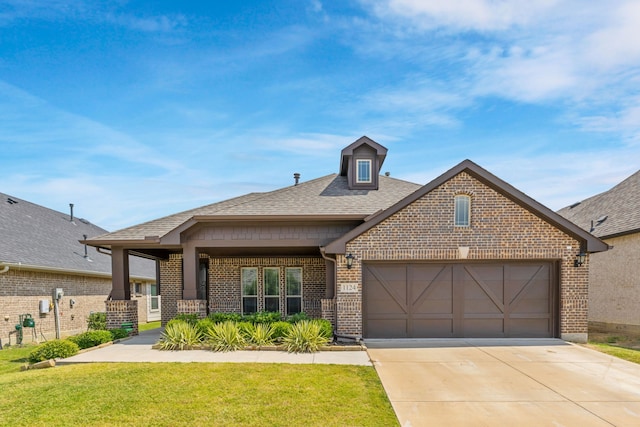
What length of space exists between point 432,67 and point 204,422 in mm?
11236

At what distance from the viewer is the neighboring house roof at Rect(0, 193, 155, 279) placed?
14.4 meters

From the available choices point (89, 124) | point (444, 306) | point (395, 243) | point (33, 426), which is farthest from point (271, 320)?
point (89, 124)

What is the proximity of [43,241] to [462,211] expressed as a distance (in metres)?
18.2

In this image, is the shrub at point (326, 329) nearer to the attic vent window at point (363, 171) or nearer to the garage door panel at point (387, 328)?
the garage door panel at point (387, 328)

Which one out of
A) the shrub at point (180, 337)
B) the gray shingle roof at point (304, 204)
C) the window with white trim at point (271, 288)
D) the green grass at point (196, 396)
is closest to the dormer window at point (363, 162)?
the gray shingle roof at point (304, 204)

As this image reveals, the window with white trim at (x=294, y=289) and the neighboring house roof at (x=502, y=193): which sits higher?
the neighboring house roof at (x=502, y=193)

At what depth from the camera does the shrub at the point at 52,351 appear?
8992mm

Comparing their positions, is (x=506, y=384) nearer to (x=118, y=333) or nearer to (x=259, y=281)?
(x=259, y=281)

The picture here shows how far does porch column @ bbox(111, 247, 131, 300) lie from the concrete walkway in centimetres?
246

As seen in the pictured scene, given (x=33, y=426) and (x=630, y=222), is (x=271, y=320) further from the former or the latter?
(x=630, y=222)

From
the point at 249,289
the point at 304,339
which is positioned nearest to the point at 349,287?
the point at 304,339

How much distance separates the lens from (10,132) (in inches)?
583

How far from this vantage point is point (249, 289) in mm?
14734

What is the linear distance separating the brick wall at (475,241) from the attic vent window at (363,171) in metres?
3.82
